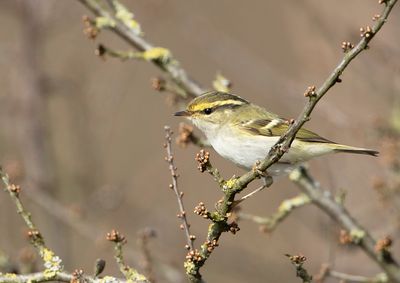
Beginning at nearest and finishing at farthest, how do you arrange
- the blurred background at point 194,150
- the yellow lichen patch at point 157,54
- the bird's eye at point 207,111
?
the bird's eye at point 207,111
the yellow lichen patch at point 157,54
the blurred background at point 194,150

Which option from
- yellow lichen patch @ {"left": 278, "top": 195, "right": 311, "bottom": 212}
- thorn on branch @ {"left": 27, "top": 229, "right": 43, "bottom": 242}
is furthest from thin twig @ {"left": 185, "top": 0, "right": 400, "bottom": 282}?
yellow lichen patch @ {"left": 278, "top": 195, "right": 311, "bottom": 212}

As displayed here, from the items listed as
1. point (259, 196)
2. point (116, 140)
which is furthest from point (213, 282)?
point (116, 140)

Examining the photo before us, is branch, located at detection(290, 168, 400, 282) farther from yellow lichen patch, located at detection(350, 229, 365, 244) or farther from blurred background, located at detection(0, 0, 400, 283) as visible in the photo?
blurred background, located at detection(0, 0, 400, 283)

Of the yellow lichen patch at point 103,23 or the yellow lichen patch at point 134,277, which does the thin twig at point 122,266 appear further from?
the yellow lichen patch at point 103,23

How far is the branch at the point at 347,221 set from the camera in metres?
3.69

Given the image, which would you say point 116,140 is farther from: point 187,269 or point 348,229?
point 187,269

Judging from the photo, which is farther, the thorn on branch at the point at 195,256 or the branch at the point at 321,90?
the thorn on branch at the point at 195,256

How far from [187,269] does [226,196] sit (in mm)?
315

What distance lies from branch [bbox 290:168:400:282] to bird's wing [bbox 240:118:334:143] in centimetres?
35

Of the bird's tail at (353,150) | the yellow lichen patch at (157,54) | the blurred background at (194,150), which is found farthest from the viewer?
the blurred background at (194,150)

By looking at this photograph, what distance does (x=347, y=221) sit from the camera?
4012 millimetres

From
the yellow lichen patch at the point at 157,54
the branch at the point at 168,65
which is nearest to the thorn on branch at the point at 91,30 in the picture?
the branch at the point at 168,65

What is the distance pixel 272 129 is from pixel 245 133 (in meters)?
0.18

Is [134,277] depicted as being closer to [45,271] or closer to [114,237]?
[114,237]
